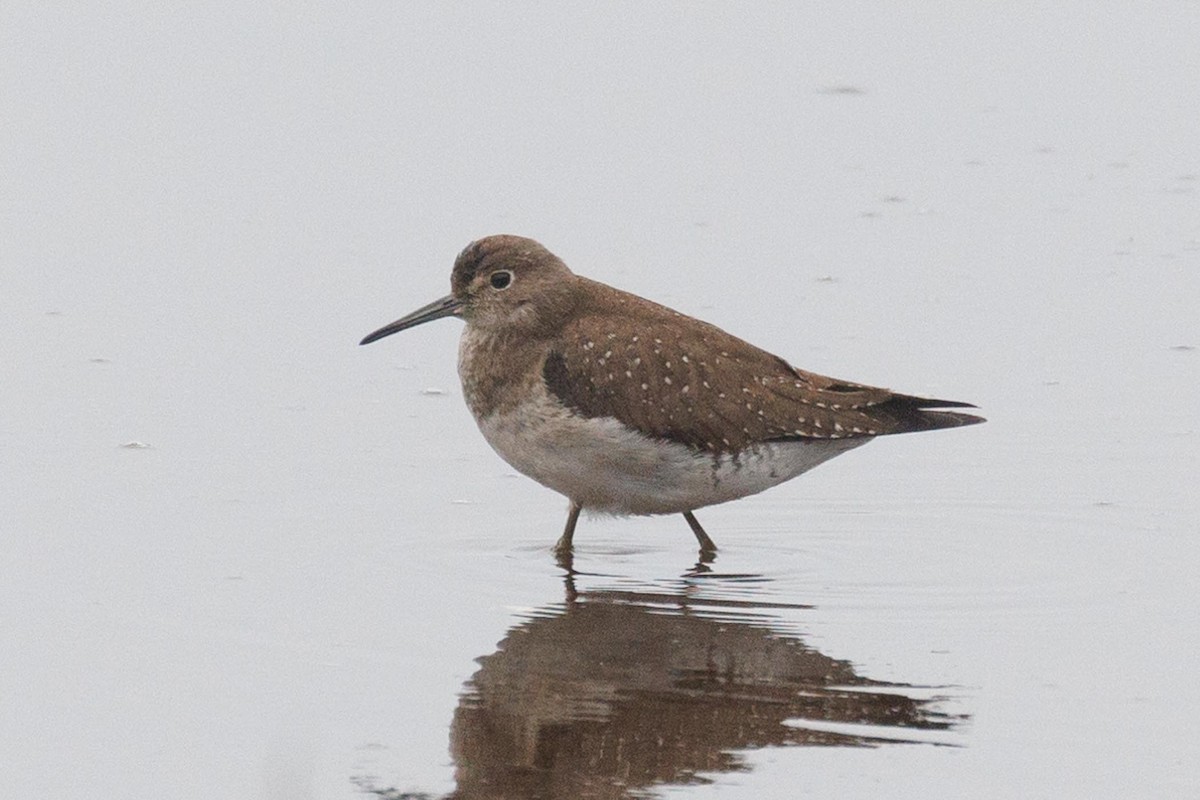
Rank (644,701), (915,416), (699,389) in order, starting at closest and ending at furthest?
(644,701) → (699,389) → (915,416)

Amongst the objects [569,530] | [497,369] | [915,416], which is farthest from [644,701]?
[915,416]

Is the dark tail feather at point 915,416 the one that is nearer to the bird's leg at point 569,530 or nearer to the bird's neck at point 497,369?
the bird's leg at point 569,530

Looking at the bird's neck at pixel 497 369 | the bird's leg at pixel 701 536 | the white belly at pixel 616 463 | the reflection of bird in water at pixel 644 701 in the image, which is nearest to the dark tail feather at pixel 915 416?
the white belly at pixel 616 463

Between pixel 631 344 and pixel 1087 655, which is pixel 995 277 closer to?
pixel 631 344

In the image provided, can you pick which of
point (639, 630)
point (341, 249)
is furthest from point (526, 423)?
point (341, 249)

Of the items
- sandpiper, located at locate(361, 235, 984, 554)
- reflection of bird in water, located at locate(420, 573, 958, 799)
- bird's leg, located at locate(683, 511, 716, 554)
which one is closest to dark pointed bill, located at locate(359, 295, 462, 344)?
sandpiper, located at locate(361, 235, 984, 554)

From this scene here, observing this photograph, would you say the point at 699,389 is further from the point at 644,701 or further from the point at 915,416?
the point at 644,701

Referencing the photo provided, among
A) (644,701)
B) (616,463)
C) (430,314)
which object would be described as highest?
(430,314)
